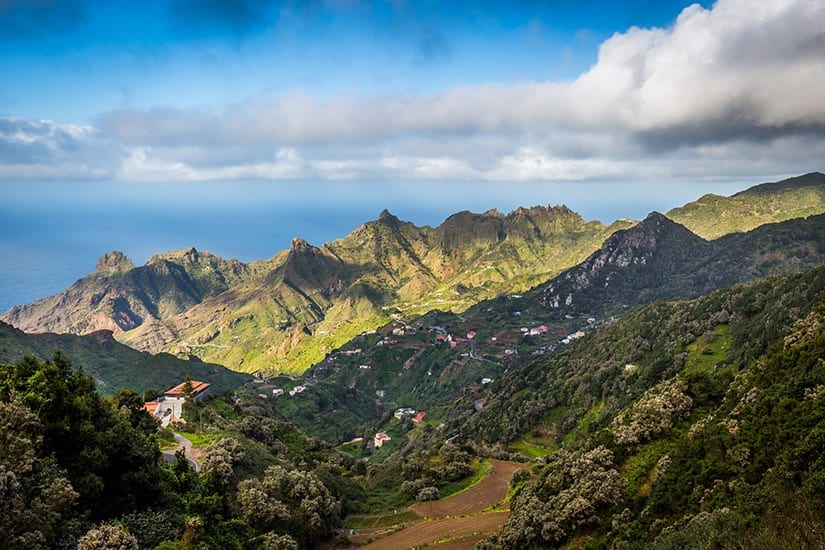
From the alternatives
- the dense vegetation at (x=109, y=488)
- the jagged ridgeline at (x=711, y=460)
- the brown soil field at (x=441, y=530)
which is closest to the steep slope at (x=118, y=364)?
the dense vegetation at (x=109, y=488)

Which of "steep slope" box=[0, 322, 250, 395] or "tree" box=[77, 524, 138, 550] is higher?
"tree" box=[77, 524, 138, 550]

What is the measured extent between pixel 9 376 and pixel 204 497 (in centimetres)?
1584

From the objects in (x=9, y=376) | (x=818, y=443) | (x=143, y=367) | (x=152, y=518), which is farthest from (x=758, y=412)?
(x=143, y=367)

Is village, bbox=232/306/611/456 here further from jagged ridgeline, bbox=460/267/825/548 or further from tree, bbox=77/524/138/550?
tree, bbox=77/524/138/550

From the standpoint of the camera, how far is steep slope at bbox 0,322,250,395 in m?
153

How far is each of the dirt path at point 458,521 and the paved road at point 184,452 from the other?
18118 mm

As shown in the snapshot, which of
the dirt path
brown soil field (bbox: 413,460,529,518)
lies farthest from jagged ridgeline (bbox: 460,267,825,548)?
brown soil field (bbox: 413,460,529,518)

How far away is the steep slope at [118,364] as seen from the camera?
502 ft

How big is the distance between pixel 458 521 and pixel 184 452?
86.6 feet

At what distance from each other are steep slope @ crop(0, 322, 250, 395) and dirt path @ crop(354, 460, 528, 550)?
11499cm

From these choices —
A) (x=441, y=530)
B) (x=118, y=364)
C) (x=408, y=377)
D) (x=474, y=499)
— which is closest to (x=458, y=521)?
(x=441, y=530)

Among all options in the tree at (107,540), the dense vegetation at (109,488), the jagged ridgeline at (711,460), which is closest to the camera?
the jagged ridgeline at (711,460)

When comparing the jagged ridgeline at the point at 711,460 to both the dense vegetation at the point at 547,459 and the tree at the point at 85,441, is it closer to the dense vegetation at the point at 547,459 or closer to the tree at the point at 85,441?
the dense vegetation at the point at 547,459

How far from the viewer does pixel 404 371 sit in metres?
186
